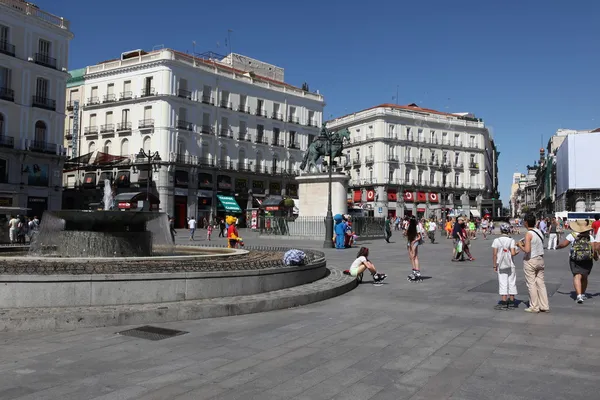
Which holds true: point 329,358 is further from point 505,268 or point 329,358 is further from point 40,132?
point 40,132

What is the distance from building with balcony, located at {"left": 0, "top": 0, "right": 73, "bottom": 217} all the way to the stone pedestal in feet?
74.5

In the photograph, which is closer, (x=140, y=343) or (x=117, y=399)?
(x=117, y=399)

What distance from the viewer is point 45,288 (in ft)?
24.2

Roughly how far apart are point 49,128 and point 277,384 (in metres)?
43.8

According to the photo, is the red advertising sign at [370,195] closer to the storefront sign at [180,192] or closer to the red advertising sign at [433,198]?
the red advertising sign at [433,198]

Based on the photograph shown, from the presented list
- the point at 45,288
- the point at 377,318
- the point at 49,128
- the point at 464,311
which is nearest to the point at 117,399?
Result: the point at 45,288

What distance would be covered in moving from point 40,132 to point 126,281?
39837 mm

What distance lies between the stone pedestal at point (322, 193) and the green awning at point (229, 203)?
25536mm

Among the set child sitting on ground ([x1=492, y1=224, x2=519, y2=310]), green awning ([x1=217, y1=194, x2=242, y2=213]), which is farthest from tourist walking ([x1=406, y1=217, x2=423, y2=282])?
green awning ([x1=217, y1=194, x2=242, y2=213])

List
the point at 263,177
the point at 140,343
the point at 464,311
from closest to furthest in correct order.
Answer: the point at 140,343 → the point at 464,311 → the point at 263,177

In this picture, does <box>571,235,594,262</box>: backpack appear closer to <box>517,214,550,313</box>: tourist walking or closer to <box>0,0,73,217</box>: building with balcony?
<box>517,214,550,313</box>: tourist walking

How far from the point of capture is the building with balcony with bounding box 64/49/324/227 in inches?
2073

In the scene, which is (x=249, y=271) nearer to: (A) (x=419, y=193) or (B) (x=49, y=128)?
A: (B) (x=49, y=128)

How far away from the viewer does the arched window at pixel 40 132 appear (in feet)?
139
